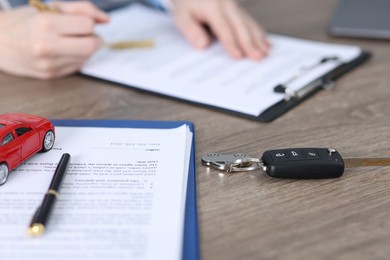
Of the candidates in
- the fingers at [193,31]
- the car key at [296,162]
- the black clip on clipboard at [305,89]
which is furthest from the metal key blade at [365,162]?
the fingers at [193,31]

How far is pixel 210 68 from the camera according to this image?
872 millimetres

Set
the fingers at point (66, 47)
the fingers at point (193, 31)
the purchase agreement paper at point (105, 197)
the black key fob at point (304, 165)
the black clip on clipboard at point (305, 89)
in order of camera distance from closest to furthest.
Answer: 1. the purchase agreement paper at point (105, 197)
2. the black key fob at point (304, 165)
3. the black clip on clipboard at point (305, 89)
4. the fingers at point (66, 47)
5. the fingers at point (193, 31)

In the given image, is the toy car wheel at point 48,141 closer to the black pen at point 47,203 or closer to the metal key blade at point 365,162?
the black pen at point 47,203

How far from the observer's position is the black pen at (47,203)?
18.1 inches

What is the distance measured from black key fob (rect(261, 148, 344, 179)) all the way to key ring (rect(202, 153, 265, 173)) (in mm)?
17

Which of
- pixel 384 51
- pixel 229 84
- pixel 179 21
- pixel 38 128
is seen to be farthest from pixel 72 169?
pixel 384 51

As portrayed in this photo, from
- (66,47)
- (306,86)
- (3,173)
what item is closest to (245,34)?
(306,86)

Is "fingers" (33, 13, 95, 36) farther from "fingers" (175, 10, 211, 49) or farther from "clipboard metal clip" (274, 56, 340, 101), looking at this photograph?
"clipboard metal clip" (274, 56, 340, 101)

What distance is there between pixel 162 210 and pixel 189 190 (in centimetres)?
5

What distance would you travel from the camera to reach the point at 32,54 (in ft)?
2.77

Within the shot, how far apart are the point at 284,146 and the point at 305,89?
0.57ft

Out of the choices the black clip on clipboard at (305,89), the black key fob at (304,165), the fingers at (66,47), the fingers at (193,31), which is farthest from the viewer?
the fingers at (193,31)

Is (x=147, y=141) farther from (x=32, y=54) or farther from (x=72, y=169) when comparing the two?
(x=32, y=54)

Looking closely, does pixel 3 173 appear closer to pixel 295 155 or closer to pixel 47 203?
pixel 47 203
